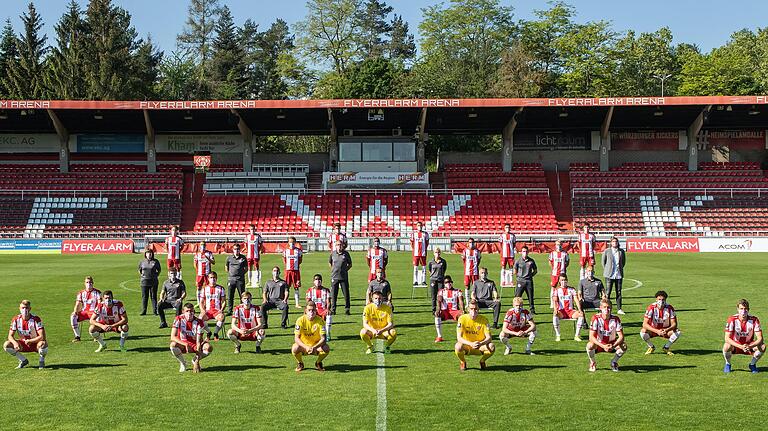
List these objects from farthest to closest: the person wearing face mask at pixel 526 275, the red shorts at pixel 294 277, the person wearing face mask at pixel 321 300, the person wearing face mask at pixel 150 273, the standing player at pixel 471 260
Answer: the red shorts at pixel 294 277 → the standing player at pixel 471 260 → the person wearing face mask at pixel 150 273 → the person wearing face mask at pixel 526 275 → the person wearing face mask at pixel 321 300

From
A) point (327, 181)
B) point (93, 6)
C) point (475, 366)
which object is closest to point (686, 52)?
point (327, 181)

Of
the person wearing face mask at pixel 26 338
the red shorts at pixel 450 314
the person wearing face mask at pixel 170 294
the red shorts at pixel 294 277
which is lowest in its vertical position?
the person wearing face mask at pixel 26 338

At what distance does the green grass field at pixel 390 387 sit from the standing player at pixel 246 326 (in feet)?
1.05

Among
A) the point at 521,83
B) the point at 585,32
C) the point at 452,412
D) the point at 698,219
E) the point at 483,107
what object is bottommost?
the point at 452,412

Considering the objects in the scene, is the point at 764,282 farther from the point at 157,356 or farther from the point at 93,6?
the point at 93,6

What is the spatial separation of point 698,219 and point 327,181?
80.6ft

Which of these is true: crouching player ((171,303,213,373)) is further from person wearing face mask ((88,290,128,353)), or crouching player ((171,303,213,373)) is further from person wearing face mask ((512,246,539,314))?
person wearing face mask ((512,246,539,314))

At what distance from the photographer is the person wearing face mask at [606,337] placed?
→ 14805 millimetres

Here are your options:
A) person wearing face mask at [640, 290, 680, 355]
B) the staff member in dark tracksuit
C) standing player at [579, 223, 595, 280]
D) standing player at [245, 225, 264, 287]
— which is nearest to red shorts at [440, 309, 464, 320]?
person wearing face mask at [640, 290, 680, 355]

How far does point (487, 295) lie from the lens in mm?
19109

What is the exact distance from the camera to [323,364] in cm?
1571

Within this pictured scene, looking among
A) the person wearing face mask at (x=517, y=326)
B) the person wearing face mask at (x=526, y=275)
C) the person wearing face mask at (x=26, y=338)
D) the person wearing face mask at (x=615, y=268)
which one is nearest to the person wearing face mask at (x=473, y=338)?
the person wearing face mask at (x=517, y=326)

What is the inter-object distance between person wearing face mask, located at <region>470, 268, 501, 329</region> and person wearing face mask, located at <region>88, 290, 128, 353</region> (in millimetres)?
7601

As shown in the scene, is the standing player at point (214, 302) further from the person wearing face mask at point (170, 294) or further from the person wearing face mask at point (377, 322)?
the person wearing face mask at point (377, 322)
